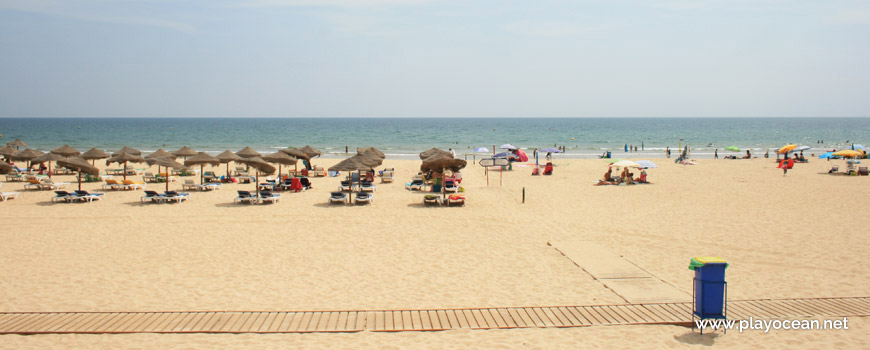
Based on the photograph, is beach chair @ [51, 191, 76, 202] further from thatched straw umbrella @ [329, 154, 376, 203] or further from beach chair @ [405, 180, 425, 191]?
beach chair @ [405, 180, 425, 191]

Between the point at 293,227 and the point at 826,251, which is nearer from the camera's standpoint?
the point at 826,251

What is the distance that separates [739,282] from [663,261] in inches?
59.3

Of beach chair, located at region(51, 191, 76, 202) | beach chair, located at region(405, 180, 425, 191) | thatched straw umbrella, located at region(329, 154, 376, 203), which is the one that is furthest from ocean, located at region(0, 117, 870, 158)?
beach chair, located at region(51, 191, 76, 202)

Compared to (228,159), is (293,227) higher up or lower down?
lower down

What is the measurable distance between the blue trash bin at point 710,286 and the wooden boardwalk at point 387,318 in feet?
1.46

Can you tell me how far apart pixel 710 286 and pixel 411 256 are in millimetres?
5466

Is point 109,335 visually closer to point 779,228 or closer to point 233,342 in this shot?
point 233,342

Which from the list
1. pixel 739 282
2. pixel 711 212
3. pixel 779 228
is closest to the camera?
pixel 739 282

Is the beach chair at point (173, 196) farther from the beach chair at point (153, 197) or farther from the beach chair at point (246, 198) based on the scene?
the beach chair at point (246, 198)

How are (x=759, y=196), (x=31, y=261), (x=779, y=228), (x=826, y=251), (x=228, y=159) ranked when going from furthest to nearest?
1. (x=228, y=159)
2. (x=759, y=196)
3. (x=779, y=228)
4. (x=826, y=251)
5. (x=31, y=261)

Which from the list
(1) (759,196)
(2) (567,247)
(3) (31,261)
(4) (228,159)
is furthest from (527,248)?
(4) (228,159)

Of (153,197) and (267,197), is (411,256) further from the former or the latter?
(153,197)

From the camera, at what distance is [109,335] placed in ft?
20.9

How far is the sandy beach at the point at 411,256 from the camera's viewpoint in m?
6.46
